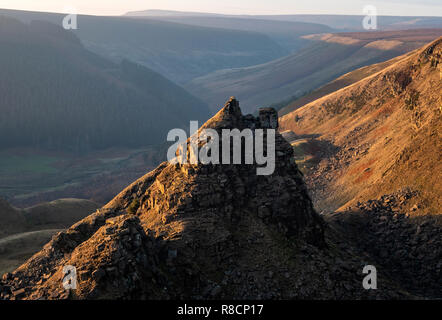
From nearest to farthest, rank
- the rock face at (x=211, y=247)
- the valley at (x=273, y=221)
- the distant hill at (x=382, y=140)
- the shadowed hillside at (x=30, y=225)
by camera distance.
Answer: the rock face at (x=211, y=247) < the valley at (x=273, y=221) < the distant hill at (x=382, y=140) < the shadowed hillside at (x=30, y=225)

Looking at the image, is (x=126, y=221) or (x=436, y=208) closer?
(x=126, y=221)

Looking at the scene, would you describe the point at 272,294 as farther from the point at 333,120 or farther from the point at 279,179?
the point at 333,120

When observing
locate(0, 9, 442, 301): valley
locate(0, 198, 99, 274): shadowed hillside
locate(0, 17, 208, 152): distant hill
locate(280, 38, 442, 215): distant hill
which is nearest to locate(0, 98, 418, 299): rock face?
locate(0, 9, 442, 301): valley

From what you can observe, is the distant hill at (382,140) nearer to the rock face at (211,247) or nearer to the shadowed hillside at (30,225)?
the rock face at (211,247)

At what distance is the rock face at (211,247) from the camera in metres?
16.3

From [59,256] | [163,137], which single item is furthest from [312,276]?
[163,137]

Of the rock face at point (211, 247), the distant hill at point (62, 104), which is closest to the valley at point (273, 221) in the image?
the rock face at point (211, 247)

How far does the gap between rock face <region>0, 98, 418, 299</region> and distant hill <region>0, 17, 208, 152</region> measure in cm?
14659

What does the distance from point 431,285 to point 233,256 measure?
11716 mm

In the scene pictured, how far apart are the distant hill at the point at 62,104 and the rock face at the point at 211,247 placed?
481 ft

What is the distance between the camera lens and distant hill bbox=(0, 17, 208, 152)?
525 ft
